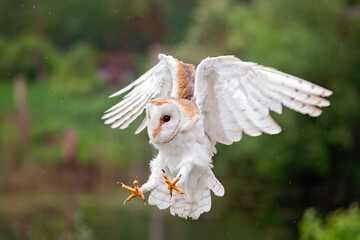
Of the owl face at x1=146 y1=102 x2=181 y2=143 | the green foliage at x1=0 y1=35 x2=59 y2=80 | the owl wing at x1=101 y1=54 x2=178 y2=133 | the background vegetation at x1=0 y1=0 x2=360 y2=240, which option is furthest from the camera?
the green foliage at x1=0 y1=35 x2=59 y2=80

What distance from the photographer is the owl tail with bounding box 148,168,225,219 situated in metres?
2.58

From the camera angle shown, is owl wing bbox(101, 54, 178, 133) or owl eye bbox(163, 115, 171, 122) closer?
owl eye bbox(163, 115, 171, 122)

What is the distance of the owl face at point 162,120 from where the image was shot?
93.4 inches

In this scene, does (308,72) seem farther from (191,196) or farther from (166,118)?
(166,118)

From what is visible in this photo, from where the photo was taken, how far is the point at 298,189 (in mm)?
14328

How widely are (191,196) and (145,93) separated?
0.54 m

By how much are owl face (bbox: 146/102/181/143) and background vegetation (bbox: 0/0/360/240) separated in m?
6.66

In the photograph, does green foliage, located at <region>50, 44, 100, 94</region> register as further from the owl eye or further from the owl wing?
the owl eye

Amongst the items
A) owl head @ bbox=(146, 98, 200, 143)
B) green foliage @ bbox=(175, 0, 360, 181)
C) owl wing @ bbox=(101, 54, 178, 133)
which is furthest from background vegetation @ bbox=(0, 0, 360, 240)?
owl head @ bbox=(146, 98, 200, 143)

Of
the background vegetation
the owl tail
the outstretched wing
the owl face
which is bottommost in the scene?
the owl tail

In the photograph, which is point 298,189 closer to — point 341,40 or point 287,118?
point 287,118

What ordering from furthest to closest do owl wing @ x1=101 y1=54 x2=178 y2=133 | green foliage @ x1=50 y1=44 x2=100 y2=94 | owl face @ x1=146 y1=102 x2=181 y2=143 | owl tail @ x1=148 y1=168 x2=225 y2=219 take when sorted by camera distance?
green foliage @ x1=50 y1=44 x2=100 y2=94 < owl wing @ x1=101 y1=54 x2=178 y2=133 < owl tail @ x1=148 y1=168 x2=225 y2=219 < owl face @ x1=146 y1=102 x2=181 y2=143

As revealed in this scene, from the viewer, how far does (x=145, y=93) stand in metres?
2.96

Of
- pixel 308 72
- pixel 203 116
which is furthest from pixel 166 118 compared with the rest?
pixel 308 72
